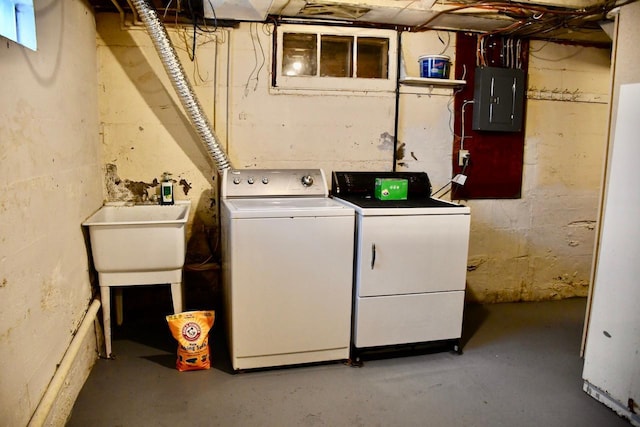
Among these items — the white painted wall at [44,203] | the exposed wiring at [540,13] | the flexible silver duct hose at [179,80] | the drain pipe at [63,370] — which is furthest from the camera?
the exposed wiring at [540,13]

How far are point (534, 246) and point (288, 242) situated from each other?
2.23 m

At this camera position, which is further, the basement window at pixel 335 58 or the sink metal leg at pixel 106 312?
the basement window at pixel 335 58

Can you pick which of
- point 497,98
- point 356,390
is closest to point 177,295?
point 356,390

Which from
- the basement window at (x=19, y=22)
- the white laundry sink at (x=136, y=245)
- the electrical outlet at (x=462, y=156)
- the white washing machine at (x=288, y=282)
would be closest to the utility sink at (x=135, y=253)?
the white laundry sink at (x=136, y=245)

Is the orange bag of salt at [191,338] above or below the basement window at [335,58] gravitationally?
below

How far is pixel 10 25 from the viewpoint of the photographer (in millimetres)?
1556

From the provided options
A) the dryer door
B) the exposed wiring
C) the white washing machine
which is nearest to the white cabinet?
the dryer door

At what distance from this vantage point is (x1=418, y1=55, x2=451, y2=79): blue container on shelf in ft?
10.1

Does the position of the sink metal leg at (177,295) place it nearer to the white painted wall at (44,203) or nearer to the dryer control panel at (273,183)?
the white painted wall at (44,203)

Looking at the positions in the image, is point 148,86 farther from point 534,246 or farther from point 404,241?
point 534,246

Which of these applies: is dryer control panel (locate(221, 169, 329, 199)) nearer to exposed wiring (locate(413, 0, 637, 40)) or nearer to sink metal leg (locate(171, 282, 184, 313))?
sink metal leg (locate(171, 282, 184, 313))

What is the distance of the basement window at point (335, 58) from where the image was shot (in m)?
3.06

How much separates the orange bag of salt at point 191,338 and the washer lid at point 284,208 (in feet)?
2.03


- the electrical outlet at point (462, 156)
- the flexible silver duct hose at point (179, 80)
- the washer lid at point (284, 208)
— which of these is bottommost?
the washer lid at point (284, 208)
